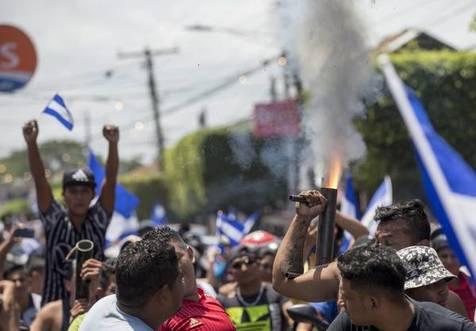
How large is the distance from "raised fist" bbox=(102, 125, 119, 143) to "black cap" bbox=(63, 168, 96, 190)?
0.29 metres

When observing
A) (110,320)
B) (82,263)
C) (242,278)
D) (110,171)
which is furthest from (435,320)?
(242,278)

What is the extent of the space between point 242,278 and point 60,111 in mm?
1857

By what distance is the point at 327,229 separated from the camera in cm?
431

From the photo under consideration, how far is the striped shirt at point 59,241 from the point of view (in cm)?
623

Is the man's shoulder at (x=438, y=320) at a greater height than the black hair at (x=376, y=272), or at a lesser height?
lesser

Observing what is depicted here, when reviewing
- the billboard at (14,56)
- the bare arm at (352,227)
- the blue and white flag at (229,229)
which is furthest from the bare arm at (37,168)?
the billboard at (14,56)

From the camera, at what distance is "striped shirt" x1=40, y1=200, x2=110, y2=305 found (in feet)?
20.4

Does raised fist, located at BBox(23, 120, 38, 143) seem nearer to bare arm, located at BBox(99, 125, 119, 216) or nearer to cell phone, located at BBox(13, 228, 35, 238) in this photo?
bare arm, located at BBox(99, 125, 119, 216)

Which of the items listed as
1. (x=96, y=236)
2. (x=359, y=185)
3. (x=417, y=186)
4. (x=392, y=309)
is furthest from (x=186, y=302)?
(x=417, y=186)

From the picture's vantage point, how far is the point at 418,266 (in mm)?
4047

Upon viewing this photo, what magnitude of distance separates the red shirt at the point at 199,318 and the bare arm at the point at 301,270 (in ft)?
1.00

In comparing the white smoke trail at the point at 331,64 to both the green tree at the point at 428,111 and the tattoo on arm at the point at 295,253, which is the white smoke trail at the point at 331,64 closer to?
the tattoo on arm at the point at 295,253

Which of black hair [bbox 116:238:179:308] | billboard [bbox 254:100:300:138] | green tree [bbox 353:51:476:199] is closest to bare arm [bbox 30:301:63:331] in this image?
black hair [bbox 116:238:179:308]

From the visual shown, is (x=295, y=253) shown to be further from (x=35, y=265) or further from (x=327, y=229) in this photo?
(x=35, y=265)
